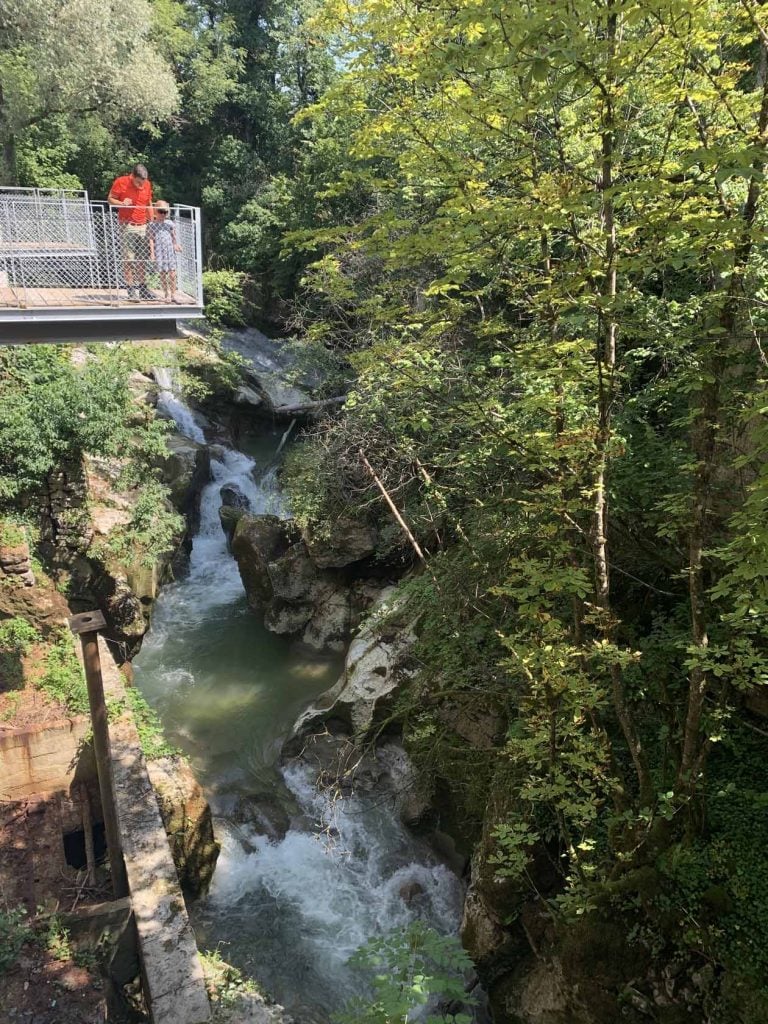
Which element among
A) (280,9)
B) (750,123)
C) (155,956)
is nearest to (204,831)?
(155,956)

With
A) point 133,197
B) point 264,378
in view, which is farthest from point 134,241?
point 264,378

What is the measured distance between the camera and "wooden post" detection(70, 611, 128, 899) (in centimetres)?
659

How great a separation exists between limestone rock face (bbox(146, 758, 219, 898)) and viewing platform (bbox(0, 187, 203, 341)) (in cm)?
509

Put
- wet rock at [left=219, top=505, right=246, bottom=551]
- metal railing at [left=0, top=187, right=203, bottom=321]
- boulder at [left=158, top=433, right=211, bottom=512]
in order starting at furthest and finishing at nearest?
wet rock at [left=219, top=505, right=246, bottom=551] < boulder at [left=158, top=433, right=211, bottom=512] < metal railing at [left=0, top=187, right=203, bottom=321]

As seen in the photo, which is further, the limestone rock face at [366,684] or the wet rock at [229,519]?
the wet rock at [229,519]

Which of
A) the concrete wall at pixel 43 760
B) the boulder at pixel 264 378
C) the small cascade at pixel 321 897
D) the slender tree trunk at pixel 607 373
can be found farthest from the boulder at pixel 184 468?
the slender tree trunk at pixel 607 373

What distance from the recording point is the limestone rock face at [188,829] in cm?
746

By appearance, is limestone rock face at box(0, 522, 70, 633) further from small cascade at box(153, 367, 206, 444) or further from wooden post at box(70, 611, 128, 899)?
small cascade at box(153, 367, 206, 444)

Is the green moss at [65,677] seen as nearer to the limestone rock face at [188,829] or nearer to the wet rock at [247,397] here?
the limestone rock face at [188,829]

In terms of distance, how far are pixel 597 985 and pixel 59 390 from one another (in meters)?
9.62

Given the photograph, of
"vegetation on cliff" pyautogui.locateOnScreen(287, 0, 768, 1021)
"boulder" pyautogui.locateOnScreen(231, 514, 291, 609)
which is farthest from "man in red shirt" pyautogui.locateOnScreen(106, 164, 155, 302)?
"boulder" pyautogui.locateOnScreen(231, 514, 291, 609)

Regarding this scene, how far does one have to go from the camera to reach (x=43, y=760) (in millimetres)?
8305

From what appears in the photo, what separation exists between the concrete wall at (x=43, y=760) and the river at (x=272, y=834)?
173cm

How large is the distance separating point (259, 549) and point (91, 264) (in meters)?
7.14
